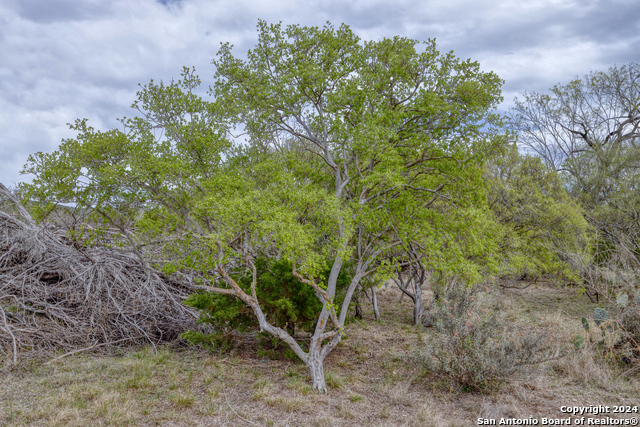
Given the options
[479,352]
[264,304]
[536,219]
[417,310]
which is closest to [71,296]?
[264,304]

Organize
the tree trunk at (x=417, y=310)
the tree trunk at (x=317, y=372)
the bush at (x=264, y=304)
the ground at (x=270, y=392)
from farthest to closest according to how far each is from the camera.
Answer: the tree trunk at (x=417, y=310) < the bush at (x=264, y=304) < the tree trunk at (x=317, y=372) < the ground at (x=270, y=392)

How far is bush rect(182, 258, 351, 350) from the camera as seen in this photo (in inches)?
291

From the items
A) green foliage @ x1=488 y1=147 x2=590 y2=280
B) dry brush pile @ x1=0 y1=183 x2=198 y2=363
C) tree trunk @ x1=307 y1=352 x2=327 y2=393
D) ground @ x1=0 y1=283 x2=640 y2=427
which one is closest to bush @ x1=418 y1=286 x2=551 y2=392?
ground @ x1=0 y1=283 x2=640 y2=427

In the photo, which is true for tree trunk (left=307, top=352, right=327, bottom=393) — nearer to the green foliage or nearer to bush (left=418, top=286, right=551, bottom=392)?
bush (left=418, top=286, right=551, bottom=392)

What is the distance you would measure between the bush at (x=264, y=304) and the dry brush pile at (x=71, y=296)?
129 cm

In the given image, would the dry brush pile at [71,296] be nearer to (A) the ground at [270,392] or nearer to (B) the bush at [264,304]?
(A) the ground at [270,392]

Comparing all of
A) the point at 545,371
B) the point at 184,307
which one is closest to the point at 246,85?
the point at 184,307

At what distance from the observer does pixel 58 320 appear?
25.9 feet

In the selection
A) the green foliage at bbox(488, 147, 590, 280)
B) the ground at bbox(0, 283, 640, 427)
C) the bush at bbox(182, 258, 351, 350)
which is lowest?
the ground at bbox(0, 283, 640, 427)

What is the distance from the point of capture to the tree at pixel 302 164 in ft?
20.8

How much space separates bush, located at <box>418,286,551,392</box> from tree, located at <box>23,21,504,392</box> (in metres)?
1.22

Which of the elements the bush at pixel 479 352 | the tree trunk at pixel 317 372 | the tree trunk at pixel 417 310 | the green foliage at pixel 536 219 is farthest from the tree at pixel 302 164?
the green foliage at pixel 536 219

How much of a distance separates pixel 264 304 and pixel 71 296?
13.7ft

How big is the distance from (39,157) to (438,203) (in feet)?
27.7
